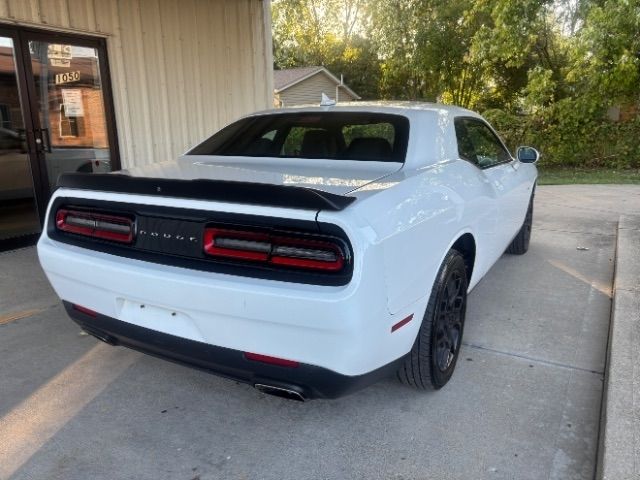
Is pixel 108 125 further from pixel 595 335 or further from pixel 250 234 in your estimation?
pixel 595 335

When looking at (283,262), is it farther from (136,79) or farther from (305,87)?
(305,87)

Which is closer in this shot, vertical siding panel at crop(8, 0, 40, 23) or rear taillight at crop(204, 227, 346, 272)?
rear taillight at crop(204, 227, 346, 272)

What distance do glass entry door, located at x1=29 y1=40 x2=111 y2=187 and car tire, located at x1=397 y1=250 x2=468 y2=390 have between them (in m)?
4.88

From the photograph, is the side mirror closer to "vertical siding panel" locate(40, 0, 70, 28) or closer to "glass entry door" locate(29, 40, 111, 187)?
"glass entry door" locate(29, 40, 111, 187)

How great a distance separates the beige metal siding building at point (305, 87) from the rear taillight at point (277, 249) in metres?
22.6

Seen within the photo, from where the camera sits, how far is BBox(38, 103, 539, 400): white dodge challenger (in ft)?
6.47

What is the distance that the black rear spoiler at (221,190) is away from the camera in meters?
1.99

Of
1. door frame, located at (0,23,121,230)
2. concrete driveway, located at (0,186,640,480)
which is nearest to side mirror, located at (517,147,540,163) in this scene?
concrete driveway, located at (0,186,640,480)

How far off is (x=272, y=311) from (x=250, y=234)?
33cm

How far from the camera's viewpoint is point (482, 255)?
3.38 m

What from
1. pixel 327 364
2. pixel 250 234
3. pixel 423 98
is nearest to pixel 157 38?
pixel 250 234

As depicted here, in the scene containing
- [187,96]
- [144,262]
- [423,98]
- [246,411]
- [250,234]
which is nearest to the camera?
[250,234]

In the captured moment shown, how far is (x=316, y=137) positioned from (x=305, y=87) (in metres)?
24.3

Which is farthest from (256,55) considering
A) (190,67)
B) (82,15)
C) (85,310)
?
(85,310)
